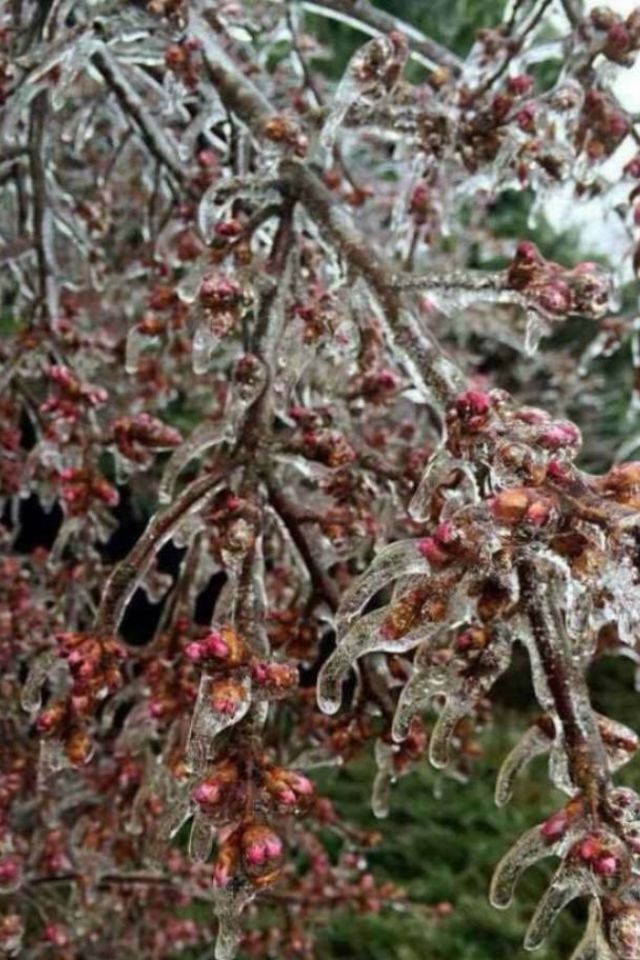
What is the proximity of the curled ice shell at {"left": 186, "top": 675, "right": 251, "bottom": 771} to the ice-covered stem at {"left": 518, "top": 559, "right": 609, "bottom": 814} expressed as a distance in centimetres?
28

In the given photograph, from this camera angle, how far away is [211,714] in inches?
46.4

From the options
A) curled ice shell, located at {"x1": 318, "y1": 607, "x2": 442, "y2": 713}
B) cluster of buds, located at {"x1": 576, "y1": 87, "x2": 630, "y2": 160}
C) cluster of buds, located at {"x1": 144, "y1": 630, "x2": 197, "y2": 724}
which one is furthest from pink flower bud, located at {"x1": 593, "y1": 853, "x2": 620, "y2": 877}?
cluster of buds, located at {"x1": 576, "y1": 87, "x2": 630, "y2": 160}

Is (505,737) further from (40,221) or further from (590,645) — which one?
(590,645)

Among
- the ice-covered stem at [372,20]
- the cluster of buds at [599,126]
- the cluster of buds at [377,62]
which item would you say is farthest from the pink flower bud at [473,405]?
the ice-covered stem at [372,20]

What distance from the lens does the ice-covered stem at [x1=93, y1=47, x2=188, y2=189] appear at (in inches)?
84.7

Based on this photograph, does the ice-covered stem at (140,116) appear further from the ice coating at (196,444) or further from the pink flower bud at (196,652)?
the pink flower bud at (196,652)

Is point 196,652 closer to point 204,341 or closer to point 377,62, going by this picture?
point 204,341

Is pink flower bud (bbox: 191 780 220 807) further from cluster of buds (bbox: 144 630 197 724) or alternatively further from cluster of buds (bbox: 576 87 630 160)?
cluster of buds (bbox: 576 87 630 160)

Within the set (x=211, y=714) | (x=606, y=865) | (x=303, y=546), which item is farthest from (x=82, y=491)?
(x=606, y=865)

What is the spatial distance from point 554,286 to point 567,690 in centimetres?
50

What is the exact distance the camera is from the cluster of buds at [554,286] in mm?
1427

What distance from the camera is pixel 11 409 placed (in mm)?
2385

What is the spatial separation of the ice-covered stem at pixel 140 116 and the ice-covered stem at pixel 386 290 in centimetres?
63

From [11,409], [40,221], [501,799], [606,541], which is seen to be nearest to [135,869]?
[11,409]
